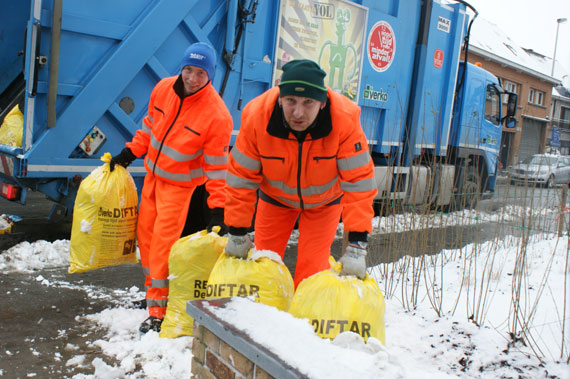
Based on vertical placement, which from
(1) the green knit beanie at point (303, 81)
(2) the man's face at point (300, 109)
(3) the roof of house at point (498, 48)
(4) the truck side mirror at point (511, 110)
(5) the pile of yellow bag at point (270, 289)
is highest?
(3) the roof of house at point (498, 48)

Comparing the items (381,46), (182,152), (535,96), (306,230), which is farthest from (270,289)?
(535,96)

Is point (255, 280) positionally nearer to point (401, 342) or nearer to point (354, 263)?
point (354, 263)

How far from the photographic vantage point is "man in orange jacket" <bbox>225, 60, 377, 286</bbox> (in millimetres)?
2092

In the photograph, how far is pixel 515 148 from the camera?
3676 mm

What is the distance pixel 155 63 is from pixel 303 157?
2.53 metres

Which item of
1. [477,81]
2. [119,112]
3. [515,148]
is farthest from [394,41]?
[119,112]

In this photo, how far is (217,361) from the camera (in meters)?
1.84

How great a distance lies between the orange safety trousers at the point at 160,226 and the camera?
9.45 feet

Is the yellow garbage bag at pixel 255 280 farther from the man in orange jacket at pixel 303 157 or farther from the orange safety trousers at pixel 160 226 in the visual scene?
the orange safety trousers at pixel 160 226

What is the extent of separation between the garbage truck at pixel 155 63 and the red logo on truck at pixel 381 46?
1cm

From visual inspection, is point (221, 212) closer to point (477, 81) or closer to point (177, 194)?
point (177, 194)

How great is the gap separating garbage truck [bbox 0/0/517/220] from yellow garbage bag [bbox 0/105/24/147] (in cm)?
11

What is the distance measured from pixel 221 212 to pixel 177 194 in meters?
0.29

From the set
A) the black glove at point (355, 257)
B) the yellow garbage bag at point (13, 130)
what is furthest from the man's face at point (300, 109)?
the yellow garbage bag at point (13, 130)
